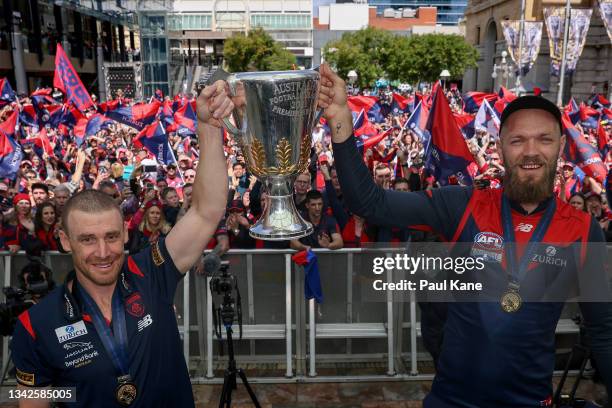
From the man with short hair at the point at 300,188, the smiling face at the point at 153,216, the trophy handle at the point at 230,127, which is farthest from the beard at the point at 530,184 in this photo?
the smiling face at the point at 153,216

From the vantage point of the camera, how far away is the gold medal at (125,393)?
2.11 meters

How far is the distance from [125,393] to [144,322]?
0.29 m

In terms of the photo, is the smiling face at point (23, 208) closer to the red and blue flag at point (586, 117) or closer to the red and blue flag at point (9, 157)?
the red and blue flag at point (9, 157)

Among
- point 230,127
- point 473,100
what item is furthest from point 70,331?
point 473,100

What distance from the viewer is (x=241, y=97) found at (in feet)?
6.72

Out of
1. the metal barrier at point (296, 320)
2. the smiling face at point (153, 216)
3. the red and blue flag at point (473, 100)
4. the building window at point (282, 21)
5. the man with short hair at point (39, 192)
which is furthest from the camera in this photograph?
the building window at point (282, 21)

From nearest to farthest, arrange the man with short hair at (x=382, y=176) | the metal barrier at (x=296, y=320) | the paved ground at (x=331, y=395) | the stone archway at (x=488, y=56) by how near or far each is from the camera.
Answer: the paved ground at (x=331, y=395), the metal barrier at (x=296, y=320), the man with short hair at (x=382, y=176), the stone archway at (x=488, y=56)

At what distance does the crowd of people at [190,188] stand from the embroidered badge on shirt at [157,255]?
0.63 m

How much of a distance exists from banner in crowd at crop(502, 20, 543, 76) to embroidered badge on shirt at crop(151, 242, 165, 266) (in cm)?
2965

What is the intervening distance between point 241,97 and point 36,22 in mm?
36996

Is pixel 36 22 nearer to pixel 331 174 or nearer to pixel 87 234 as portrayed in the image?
pixel 331 174

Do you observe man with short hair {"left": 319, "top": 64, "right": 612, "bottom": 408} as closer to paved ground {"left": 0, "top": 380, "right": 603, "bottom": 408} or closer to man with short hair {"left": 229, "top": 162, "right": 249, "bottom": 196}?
paved ground {"left": 0, "top": 380, "right": 603, "bottom": 408}

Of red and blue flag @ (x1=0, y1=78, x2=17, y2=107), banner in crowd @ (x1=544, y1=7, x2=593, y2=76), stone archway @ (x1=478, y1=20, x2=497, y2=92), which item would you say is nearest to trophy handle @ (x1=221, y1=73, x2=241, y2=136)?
red and blue flag @ (x1=0, y1=78, x2=17, y2=107)

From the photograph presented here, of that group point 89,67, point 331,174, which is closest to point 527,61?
point 331,174
